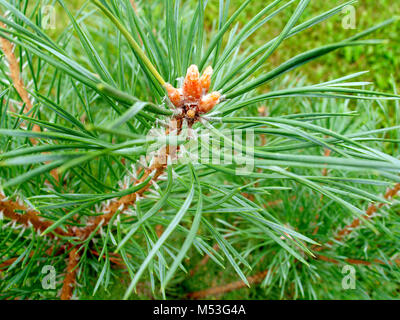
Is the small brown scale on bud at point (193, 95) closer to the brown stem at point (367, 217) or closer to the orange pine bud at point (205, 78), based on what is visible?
the orange pine bud at point (205, 78)

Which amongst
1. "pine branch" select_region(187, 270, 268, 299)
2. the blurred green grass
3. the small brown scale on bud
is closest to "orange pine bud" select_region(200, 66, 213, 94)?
the small brown scale on bud

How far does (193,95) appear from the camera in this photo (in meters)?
0.32

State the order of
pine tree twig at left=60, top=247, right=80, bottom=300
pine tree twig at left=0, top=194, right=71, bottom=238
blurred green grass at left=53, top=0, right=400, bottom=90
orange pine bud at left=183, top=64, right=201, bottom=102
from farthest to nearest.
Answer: blurred green grass at left=53, top=0, right=400, bottom=90 → pine tree twig at left=60, top=247, right=80, bottom=300 → pine tree twig at left=0, top=194, right=71, bottom=238 → orange pine bud at left=183, top=64, right=201, bottom=102

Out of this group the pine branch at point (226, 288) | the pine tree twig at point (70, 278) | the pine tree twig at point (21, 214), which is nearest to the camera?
the pine tree twig at point (21, 214)

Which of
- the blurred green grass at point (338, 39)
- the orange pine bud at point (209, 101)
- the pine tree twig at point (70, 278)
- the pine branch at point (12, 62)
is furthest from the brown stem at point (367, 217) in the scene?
the blurred green grass at point (338, 39)

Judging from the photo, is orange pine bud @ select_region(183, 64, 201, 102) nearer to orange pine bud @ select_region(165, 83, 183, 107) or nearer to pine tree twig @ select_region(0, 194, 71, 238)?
orange pine bud @ select_region(165, 83, 183, 107)

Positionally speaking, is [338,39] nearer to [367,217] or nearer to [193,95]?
[367,217]

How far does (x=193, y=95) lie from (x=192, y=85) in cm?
1

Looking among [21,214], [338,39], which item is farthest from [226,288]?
[338,39]

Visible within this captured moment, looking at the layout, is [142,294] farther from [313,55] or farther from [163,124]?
[313,55]

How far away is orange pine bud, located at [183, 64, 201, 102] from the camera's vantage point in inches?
12.3

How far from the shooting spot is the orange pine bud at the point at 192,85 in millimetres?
312
